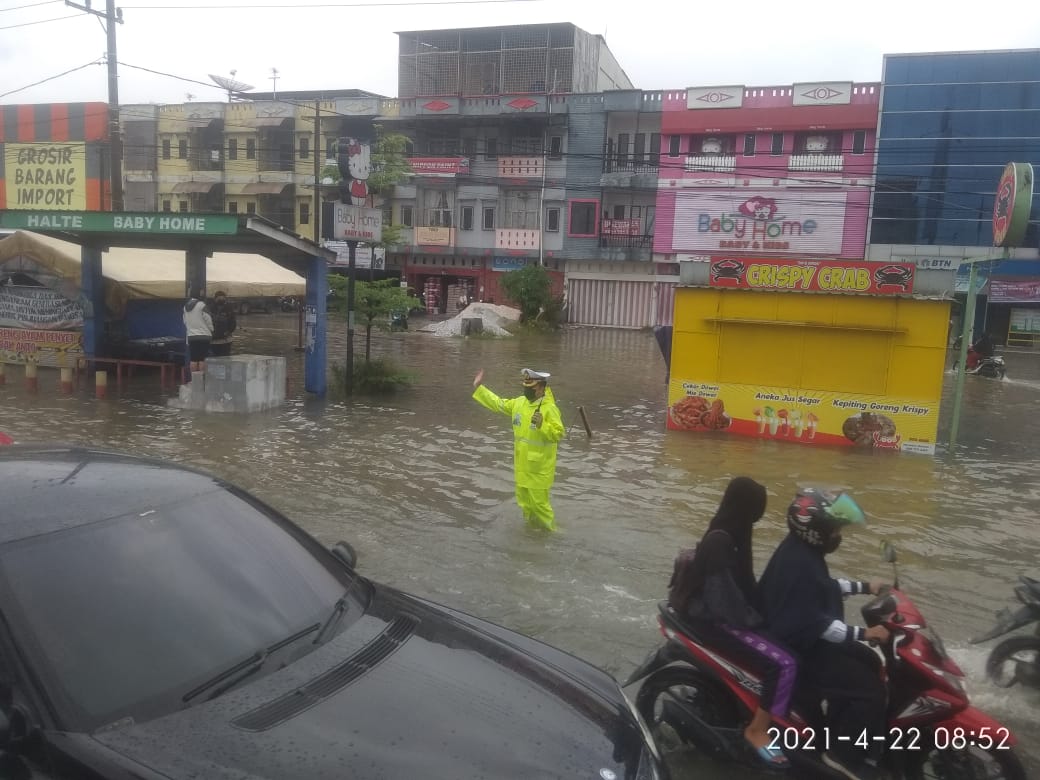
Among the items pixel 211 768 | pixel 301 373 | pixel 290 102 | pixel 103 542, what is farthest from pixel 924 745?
pixel 290 102

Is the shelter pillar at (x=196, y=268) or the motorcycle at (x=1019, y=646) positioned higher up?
the shelter pillar at (x=196, y=268)

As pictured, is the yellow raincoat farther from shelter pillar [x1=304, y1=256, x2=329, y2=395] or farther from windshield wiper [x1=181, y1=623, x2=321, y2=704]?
shelter pillar [x1=304, y1=256, x2=329, y2=395]

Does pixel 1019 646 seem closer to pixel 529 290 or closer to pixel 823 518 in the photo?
pixel 823 518

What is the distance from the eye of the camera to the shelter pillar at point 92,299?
16.5m

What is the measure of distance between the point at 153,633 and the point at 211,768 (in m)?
0.69

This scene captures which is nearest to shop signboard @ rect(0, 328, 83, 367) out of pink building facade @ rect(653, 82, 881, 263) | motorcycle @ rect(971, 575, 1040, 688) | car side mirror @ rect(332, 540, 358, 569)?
car side mirror @ rect(332, 540, 358, 569)

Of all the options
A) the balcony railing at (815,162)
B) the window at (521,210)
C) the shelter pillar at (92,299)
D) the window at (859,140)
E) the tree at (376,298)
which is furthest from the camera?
the window at (521,210)

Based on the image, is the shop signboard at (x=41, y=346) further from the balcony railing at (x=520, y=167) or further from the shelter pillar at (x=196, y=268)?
the balcony railing at (x=520, y=167)

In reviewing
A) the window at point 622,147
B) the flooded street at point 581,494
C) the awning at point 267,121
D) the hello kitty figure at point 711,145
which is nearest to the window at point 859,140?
the hello kitty figure at point 711,145

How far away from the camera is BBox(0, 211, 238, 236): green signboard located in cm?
1346

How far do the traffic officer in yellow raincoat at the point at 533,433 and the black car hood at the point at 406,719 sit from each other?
3.73 meters

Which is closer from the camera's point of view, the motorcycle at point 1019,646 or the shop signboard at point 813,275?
the motorcycle at point 1019,646

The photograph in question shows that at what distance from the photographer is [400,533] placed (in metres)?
7.82

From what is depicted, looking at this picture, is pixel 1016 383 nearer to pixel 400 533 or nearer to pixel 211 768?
pixel 400 533
